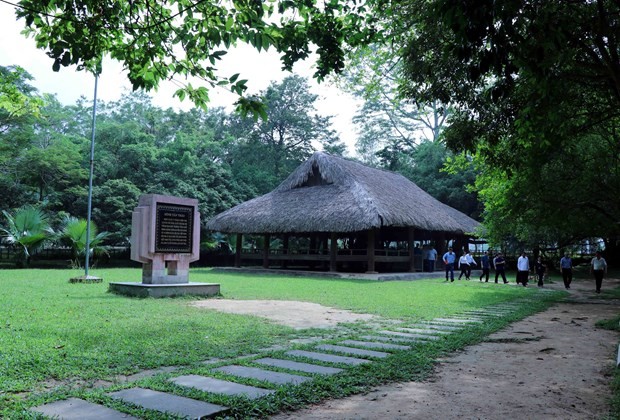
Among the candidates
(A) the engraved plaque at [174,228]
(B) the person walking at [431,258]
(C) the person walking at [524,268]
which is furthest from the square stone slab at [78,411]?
(B) the person walking at [431,258]

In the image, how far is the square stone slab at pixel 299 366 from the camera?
14.5 ft

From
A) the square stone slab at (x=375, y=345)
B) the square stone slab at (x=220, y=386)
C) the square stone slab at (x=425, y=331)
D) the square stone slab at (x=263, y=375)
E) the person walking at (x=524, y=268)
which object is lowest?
the square stone slab at (x=425, y=331)

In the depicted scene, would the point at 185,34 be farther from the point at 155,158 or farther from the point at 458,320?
the point at 155,158

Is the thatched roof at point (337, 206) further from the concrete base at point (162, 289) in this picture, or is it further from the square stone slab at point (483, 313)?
the square stone slab at point (483, 313)

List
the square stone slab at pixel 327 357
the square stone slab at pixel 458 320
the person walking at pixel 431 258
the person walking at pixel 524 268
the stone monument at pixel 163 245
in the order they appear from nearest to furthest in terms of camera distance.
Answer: the square stone slab at pixel 327 357 < the square stone slab at pixel 458 320 < the stone monument at pixel 163 245 < the person walking at pixel 524 268 < the person walking at pixel 431 258

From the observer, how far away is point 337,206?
69.5 feet

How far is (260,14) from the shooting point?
476cm

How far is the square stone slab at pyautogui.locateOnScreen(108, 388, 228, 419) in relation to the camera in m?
3.23

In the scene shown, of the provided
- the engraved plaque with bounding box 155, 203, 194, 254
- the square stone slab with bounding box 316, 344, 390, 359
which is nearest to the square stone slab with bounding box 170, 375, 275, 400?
the square stone slab with bounding box 316, 344, 390, 359

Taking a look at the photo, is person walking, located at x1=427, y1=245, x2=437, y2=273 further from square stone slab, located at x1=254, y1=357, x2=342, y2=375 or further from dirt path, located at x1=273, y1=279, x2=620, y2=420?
square stone slab, located at x1=254, y1=357, x2=342, y2=375

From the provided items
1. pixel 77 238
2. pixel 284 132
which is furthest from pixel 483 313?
pixel 284 132

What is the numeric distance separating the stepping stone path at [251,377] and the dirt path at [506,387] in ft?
1.75

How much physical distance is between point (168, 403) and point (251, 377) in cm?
86

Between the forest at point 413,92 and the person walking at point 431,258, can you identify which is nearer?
the forest at point 413,92
